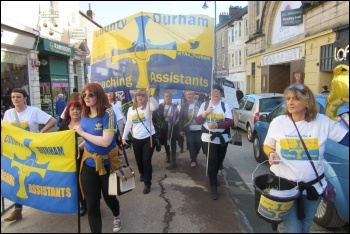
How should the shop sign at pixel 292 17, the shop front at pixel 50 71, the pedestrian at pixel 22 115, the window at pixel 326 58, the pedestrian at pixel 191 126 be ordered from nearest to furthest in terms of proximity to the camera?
the pedestrian at pixel 22 115, the pedestrian at pixel 191 126, the shop front at pixel 50 71, the window at pixel 326 58, the shop sign at pixel 292 17

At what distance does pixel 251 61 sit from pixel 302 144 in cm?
2546

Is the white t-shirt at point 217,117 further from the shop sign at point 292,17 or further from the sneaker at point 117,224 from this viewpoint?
the shop sign at point 292,17

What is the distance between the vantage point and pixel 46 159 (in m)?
3.06

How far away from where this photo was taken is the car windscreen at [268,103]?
9023mm

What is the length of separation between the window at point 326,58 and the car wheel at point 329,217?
12.4m

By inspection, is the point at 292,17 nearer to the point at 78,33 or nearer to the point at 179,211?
the point at 78,33

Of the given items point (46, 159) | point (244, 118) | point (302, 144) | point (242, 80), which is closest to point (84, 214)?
point (46, 159)

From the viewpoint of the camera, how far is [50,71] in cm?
1381

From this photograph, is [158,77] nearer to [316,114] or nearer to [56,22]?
[316,114]

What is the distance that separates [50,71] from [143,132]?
10734 mm

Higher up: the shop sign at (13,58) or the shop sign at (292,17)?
the shop sign at (292,17)

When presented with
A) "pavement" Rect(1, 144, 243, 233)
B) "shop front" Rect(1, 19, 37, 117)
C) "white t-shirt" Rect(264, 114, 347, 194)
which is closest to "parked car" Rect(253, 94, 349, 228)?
"white t-shirt" Rect(264, 114, 347, 194)

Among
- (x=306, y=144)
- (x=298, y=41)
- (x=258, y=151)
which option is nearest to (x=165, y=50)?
(x=306, y=144)


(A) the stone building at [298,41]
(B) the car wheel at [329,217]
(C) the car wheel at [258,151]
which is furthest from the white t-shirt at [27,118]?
(A) the stone building at [298,41]
